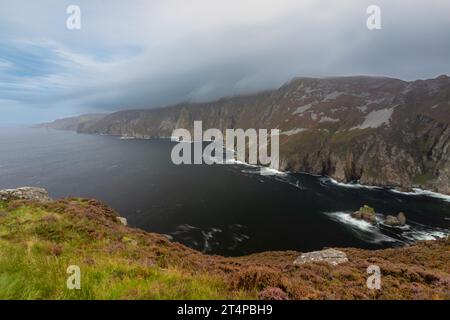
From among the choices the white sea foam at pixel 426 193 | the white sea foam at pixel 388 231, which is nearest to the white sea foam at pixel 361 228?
the white sea foam at pixel 388 231

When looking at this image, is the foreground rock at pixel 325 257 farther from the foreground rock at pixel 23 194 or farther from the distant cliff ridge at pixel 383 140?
the distant cliff ridge at pixel 383 140

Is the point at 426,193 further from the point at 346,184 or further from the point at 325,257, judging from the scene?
the point at 325,257

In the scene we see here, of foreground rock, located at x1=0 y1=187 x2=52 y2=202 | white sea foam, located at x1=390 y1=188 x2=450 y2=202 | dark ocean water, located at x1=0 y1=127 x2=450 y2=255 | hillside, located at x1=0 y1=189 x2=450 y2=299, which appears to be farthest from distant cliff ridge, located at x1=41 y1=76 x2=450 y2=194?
foreground rock, located at x1=0 y1=187 x2=52 y2=202

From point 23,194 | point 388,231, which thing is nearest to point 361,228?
point 388,231
